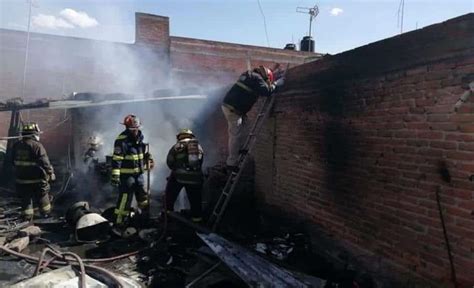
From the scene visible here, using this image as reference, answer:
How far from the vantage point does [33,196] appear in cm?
761

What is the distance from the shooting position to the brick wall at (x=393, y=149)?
3521 mm

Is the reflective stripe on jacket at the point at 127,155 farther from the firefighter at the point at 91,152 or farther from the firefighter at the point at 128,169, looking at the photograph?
the firefighter at the point at 91,152

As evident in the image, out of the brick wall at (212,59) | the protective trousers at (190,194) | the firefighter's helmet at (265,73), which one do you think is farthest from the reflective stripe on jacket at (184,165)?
the brick wall at (212,59)

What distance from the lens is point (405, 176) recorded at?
4141 mm

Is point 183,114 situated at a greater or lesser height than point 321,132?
greater

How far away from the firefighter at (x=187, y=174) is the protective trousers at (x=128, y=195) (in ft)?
1.93

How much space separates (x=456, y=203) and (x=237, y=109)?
4.42 metres

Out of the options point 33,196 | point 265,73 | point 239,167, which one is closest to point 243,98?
point 265,73

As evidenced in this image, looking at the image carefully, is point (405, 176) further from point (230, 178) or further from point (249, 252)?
point (230, 178)

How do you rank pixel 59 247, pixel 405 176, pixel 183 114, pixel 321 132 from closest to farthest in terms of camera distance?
pixel 405 176 < pixel 321 132 < pixel 59 247 < pixel 183 114

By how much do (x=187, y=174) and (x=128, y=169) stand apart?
119 centimetres

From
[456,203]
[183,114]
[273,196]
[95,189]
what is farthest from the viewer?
[183,114]

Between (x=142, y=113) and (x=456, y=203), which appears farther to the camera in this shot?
(x=142, y=113)

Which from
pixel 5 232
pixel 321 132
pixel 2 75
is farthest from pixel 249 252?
pixel 2 75
